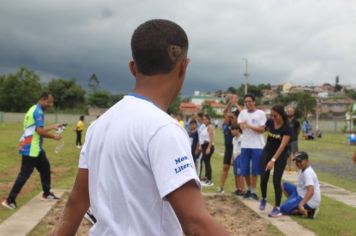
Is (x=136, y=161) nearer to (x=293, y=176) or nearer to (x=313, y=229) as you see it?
(x=313, y=229)

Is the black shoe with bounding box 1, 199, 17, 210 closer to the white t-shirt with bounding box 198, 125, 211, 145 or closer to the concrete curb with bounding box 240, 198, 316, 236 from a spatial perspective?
the concrete curb with bounding box 240, 198, 316, 236

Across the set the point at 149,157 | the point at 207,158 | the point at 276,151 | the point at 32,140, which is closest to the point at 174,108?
the point at 207,158

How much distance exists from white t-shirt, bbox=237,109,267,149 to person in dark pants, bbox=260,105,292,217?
0.80 m

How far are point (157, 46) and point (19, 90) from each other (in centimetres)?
7595

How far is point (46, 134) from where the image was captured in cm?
789

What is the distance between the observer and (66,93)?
8956 centimetres

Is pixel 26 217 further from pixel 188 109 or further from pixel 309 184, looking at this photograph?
pixel 188 109

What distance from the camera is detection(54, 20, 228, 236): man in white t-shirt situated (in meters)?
1.61

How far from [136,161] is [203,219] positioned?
0.99 ft

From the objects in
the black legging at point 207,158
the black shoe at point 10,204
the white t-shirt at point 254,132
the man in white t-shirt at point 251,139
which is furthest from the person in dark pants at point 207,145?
the black shoe at point 10,204

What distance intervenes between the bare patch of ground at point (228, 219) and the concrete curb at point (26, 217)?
0.08m

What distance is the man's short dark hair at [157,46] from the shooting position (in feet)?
5.75

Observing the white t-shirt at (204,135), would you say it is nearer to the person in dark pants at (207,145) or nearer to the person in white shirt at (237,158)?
the person in dark pants at (207,145)

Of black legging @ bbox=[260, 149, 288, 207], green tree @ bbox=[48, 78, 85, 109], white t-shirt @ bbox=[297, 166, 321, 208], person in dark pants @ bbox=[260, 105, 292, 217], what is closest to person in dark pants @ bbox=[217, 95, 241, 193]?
person in dark pants @ bbox=[260, 105, 292, 217]
